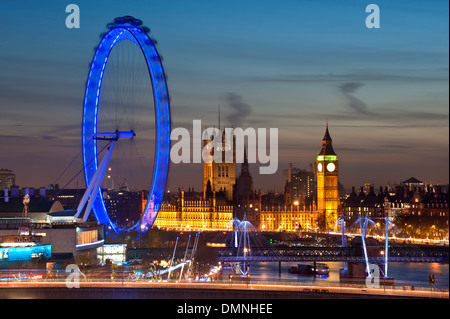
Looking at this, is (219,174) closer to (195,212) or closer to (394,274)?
(195,212)

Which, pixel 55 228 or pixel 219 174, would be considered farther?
pixel 219 174

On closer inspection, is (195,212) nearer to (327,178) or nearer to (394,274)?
(327,178)

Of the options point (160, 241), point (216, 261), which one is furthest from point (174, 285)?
point (160, 241)

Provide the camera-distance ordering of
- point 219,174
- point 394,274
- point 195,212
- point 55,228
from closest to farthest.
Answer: point 55,228 < point 394,274 < point 195,212 < point 219,174

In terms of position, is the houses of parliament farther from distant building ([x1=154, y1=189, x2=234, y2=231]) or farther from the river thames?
the river thames

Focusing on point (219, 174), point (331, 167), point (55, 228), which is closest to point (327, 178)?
point (331, 167)

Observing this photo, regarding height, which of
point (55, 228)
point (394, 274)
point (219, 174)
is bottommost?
point (394, 274)

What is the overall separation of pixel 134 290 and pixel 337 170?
109 metres

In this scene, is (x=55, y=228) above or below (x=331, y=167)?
below

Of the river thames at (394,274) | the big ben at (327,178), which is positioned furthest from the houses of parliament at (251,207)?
the river thames at (394,274)

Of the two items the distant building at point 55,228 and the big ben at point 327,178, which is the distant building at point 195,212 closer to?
the big ben at point 327,178

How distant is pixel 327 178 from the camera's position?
15438 cm

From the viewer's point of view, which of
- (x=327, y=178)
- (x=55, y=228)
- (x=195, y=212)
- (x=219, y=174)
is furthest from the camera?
(x=219, y=174)

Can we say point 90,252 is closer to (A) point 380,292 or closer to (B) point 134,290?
(B) point 134,290
